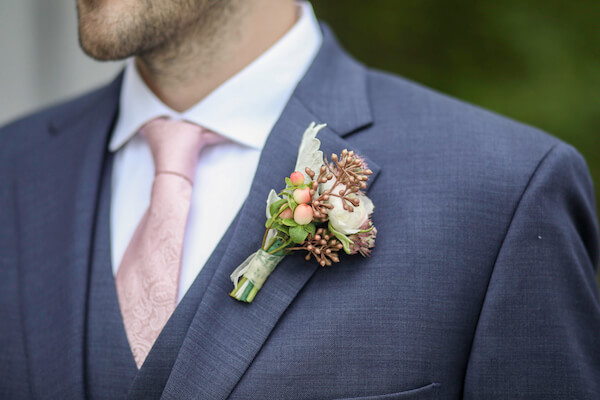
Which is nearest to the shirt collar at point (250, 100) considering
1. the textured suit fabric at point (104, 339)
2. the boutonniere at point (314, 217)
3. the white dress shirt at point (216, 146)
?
the white dress shirt at point (216, 146)

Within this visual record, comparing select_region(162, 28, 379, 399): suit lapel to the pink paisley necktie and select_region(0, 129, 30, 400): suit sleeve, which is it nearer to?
the pink paisley necktie

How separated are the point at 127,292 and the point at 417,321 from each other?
0.67 meters

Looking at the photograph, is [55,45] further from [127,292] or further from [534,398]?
[534,398]

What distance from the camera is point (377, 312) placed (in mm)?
1330

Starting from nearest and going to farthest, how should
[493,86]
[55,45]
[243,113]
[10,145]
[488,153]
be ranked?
[488,153] < [243,113] < [10,145] < [493,86] < [55,45]

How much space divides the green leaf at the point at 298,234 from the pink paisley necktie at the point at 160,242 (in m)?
0.33

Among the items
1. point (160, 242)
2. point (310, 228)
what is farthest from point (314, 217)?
point (160, 242)

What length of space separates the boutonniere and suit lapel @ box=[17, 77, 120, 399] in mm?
417

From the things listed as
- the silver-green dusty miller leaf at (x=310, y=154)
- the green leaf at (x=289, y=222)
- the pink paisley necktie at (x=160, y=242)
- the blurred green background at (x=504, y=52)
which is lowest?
the blurred green background at (x=504, y=52)

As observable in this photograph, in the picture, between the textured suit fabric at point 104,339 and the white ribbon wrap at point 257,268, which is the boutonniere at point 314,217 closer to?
the white ribbon wrap at point 257,268

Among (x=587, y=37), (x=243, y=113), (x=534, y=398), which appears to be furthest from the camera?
(x=587, y=37)

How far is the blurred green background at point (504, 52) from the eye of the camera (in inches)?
121

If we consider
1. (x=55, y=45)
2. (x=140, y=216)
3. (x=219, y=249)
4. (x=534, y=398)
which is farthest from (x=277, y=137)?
(x=55, y=45)

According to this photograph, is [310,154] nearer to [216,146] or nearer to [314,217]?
[314,217]
